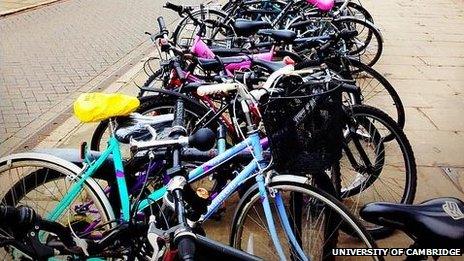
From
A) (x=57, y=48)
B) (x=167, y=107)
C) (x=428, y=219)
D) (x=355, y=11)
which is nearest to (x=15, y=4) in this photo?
(x=57, y=48)

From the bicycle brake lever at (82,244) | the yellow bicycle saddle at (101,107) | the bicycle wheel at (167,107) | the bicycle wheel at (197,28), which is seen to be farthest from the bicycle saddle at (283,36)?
the bicycle brake lever at (82,244)

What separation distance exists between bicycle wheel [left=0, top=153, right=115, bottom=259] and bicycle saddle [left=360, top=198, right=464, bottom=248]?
53.7 inches

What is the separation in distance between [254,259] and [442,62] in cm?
666

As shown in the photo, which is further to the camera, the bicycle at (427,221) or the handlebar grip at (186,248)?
the bicycle at (427,221)

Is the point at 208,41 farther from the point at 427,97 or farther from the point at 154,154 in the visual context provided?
the point at 427,97

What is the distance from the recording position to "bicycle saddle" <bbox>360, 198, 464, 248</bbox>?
1.77 meters

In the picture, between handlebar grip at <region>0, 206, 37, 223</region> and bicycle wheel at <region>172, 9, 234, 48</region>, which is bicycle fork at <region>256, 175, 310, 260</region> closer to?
handlebar grip at <region>0, 206, 37, 223</region>

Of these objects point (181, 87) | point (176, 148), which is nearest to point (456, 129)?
point (181, 87)

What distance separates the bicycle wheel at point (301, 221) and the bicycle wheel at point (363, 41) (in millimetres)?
3108

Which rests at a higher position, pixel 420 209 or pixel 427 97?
pixel 420 209

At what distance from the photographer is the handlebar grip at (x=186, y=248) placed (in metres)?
1.52

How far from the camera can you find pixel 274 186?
2.34 meters

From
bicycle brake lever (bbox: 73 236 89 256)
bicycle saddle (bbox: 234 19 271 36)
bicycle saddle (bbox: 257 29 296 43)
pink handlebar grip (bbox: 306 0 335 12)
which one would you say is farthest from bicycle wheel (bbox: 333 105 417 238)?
pink handlebar grip (bbox: 306 0 335 12)

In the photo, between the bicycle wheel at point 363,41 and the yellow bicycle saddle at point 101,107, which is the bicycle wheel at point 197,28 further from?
the yellow bicycle saddle at point 101,107
